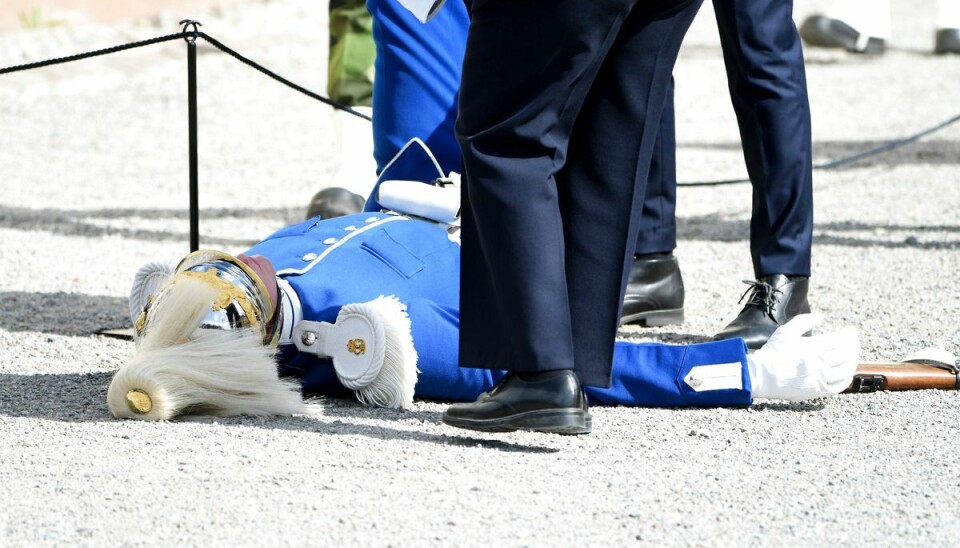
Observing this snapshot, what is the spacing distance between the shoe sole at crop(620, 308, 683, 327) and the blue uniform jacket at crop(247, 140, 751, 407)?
0.74 m

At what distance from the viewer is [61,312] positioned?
10.9ft

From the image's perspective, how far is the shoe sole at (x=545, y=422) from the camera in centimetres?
211

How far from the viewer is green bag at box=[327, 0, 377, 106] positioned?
4434 millimetres

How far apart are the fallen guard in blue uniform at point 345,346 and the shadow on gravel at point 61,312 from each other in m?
0.68

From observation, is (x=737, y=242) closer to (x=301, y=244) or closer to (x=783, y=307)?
(x=783, y=307)

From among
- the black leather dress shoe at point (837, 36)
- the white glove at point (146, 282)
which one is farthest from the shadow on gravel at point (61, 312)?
the black leather dress shoe at point (837, 36)

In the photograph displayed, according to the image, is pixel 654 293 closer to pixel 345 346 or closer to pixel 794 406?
pixel 794 406

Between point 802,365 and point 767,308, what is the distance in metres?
0.55

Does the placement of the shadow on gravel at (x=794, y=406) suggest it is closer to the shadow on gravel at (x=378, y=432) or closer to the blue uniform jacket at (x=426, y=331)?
the blue uniform jacket at (x=426, y=331)

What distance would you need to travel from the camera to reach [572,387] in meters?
2.12

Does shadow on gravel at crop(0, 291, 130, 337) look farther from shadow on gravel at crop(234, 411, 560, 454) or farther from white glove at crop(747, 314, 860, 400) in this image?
white glove at crop(747, 314, 860, 400)

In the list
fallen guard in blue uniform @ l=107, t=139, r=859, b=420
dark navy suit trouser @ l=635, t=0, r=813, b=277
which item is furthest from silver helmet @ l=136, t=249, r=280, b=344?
dark navy suit trouser @ l=635, t=0, r=813, b=277

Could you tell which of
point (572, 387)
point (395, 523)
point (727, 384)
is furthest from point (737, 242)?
point (395, 523)

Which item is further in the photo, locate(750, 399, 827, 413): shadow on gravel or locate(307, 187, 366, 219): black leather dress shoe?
locate(307, 187, 366, 219): black leather dress shoe
